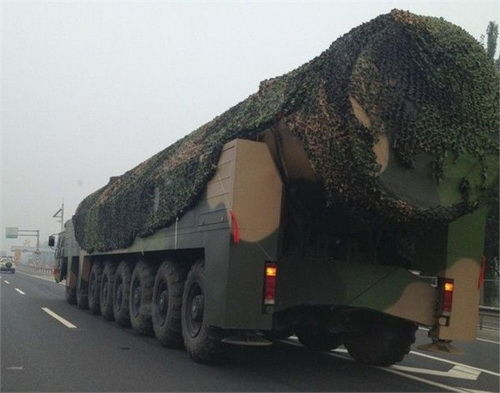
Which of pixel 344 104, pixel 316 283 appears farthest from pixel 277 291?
pixel 344 104

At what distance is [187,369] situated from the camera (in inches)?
290

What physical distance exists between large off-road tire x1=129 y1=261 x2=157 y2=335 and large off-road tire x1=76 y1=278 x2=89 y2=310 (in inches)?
216

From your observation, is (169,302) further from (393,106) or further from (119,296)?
(393,106)

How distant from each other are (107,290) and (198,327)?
241 inches

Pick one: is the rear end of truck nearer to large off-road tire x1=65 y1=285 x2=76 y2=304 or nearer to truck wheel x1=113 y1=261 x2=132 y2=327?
truck wheel x1=113 y1=261 x2=132 y2=327

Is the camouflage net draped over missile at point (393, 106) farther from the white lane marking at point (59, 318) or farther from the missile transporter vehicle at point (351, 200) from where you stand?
the white lane marking at point (59, 318)

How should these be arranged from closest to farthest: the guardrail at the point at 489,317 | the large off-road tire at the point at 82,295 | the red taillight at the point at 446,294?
the red taillight at the point at 446,294 → the guardrail at the point at 489,317 → the large off-road tire at the point at 82,295

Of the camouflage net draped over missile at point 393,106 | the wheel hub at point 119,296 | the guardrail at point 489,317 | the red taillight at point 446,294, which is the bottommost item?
the guardrail at point 489,317

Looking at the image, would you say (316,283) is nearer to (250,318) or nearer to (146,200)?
(250,318)

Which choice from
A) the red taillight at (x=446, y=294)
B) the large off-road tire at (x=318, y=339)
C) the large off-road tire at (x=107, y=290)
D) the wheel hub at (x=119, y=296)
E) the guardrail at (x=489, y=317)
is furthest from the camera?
the guardrail at (x=489, y=317)

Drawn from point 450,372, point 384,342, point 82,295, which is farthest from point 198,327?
point 82,295

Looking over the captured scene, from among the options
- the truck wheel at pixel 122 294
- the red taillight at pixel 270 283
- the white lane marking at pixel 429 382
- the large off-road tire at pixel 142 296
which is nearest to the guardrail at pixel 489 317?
the white lane marking at pixel 429 382

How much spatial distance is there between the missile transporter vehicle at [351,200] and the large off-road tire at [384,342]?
0.02 metres

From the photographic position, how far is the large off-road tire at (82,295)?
16047mm
